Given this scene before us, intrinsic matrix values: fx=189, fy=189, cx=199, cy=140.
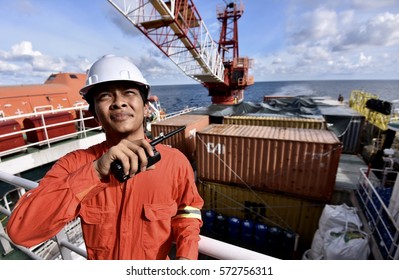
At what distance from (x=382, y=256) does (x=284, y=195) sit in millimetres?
3904

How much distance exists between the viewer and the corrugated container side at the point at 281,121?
12195 millimetres

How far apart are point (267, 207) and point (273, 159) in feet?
8.50

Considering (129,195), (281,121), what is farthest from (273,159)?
(129,195)

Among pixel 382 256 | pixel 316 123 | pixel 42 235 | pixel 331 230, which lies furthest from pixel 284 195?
pixel 42 235

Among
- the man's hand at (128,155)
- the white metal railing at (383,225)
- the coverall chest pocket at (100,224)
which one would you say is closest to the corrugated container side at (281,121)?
the white metal railing at (383,225)

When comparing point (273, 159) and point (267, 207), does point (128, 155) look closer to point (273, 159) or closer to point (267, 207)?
point (273, 159)

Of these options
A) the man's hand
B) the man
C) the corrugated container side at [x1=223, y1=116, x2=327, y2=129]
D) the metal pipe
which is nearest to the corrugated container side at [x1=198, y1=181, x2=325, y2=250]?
the corrugated container side at [x1=223, y1=116, x2=327, y2=129]

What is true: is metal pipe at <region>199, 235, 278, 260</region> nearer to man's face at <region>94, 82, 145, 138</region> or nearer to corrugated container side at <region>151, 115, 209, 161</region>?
man's face at <region>94, 82, 145, 138</region>

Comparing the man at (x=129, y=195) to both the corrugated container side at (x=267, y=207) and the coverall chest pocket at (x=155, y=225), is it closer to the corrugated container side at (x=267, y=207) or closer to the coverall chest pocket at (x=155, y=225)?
the coverall chest pocket at (x=155, y=225)

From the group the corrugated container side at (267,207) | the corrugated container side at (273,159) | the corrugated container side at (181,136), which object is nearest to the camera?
the corrugated container side at (273,159)

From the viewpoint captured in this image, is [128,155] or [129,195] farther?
[129,195]

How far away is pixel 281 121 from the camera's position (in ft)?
43.4

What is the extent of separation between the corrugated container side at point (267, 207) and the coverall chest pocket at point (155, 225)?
345 inches

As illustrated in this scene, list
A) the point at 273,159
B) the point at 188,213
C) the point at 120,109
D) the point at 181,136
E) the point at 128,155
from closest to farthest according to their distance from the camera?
the point at 128,155
the point at 120,109
the point at 188,213
the point at 273,159
the point at 181,136
